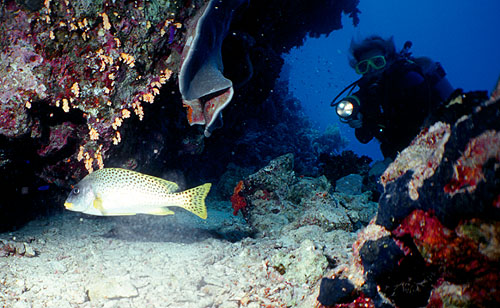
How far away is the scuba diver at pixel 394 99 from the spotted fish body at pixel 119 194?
3.61 m

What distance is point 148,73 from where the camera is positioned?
3.45m

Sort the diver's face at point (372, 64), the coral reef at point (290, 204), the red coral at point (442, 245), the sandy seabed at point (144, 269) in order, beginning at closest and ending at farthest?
the red coral at point (442, 245)
the sandy seabed at point (144, 269)
the coral reef at point (290, 204)
the diver's face at point (372, 64)

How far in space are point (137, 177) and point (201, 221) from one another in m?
2.54

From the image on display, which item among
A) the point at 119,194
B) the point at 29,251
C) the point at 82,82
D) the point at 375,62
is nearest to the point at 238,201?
the point at 119,194

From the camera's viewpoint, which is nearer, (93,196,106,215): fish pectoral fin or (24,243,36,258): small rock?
(93,196,106,215): fish pectoral fin

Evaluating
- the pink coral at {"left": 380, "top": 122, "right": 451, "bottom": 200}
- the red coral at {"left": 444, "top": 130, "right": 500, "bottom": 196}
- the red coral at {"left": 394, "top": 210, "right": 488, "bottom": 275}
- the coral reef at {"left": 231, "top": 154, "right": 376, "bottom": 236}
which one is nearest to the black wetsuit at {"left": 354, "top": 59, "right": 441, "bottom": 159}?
the coral reef at {"left": 231, "top": 154, "right": 376, "bottom": 236}

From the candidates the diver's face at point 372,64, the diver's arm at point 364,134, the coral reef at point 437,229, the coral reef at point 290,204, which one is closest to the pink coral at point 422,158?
the coral reef at point 437,229

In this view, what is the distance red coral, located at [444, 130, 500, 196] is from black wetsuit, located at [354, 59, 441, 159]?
3.65 m

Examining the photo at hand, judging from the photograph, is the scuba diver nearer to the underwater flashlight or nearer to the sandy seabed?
the underwater flashlight

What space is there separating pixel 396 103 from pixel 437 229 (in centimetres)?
377

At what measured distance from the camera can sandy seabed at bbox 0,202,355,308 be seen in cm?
235

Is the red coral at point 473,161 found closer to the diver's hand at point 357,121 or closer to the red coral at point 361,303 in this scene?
the red coral at point 361,303

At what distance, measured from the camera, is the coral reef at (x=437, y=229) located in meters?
1.18

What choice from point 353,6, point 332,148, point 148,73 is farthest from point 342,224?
point 332,148
